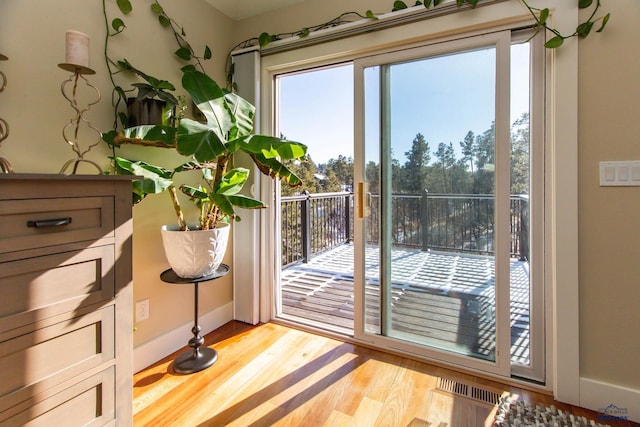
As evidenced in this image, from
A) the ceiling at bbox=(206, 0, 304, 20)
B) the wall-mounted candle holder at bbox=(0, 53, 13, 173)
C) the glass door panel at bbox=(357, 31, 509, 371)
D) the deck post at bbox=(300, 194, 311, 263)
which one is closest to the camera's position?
the wall-mounted candle holder at bbox=(0, 53, 13, 173)

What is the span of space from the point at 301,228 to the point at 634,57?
351cm

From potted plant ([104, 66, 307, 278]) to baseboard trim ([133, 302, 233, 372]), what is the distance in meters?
0.54

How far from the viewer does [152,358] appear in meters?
1.97

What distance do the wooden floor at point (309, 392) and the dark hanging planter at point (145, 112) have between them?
1.46 m

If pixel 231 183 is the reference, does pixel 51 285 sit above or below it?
below

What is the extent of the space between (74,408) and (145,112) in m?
1.40

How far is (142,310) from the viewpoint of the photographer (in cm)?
193

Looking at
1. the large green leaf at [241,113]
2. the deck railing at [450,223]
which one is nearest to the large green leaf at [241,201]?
the large green leaf at [241,113]

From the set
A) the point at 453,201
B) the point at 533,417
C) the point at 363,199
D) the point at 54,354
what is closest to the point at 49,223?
the point at 54,354

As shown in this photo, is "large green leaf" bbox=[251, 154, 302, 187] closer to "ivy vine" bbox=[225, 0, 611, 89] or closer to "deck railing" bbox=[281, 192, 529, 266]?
"deck railing" bbox=[281, 192, 529, 266]

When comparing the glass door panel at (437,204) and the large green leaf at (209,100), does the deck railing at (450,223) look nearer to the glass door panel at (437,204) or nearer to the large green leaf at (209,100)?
the glass door panel at (437,204)

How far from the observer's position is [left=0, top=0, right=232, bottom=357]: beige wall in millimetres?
1387

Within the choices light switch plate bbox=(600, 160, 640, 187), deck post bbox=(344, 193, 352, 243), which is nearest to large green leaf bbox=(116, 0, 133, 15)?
light switch plate bbox=(600, 160, 640, 187)

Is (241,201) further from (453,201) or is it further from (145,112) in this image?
(453,201)
